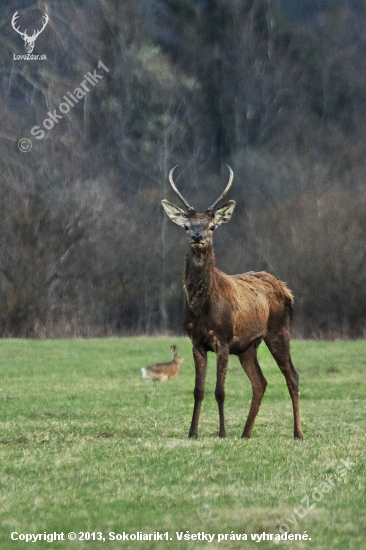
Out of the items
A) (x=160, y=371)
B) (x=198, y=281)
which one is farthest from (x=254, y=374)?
(x=160, y=371)

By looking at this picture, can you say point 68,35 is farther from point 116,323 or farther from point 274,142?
point 116,323

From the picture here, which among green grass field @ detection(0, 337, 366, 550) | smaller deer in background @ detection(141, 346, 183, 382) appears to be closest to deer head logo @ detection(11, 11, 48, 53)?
smaller deer in background @ detection(141, 346, 183, 382)

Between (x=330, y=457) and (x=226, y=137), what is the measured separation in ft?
157

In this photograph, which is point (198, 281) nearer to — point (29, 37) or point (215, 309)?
point (215, 309)

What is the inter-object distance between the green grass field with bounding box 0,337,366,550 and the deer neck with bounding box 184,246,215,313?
5.08 ft

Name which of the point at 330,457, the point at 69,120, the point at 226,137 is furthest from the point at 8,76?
the point at 330,457

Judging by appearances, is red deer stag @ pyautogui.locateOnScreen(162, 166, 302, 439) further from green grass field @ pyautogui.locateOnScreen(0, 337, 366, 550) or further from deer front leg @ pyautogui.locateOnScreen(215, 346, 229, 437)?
green grass field @ pyautogui.locateOnScreen(0, 337, 366, 550)

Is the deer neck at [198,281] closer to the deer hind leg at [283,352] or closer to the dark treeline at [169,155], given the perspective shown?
the deer hind leg at [283,352]

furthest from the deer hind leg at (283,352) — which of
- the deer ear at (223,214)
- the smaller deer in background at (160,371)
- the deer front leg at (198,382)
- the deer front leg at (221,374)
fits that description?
the smaller deer in background at (160,371)

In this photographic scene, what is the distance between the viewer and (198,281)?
44.1 feet

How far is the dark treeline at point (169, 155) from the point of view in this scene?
4781cm

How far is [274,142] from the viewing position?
2233 inches

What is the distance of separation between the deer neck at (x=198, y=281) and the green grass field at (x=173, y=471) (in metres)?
1.55

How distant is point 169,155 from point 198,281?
42.6m
